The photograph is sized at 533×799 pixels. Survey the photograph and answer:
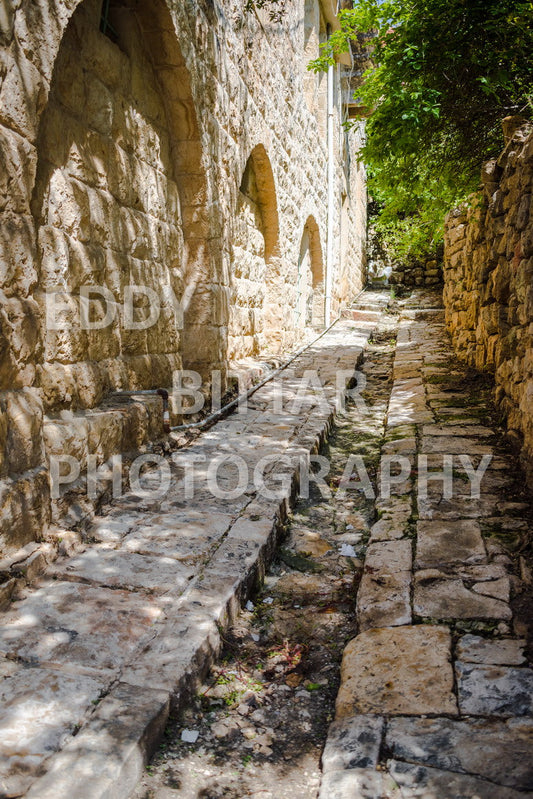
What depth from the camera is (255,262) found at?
665 centimetres

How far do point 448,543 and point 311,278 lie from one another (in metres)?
8.11

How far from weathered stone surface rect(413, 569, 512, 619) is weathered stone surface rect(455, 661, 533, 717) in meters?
0.28

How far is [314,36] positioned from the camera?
9.22 metres

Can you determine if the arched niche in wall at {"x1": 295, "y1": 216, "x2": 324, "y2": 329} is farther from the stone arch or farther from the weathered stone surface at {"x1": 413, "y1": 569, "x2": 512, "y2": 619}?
the weathered stone surface at {"x1": 413, "y1": 569, "x2": 512, "y2": 619}

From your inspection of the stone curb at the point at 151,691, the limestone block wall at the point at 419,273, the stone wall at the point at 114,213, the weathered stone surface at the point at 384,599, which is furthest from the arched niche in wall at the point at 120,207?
the limestone block wall at the point at 419,273

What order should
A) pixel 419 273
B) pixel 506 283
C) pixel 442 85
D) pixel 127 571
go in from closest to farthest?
pixel 127 571 → pixel 506 283 → pixel 442 85 → pixel 419 273

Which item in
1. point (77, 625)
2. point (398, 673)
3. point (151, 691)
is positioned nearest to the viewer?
point (151, 691)

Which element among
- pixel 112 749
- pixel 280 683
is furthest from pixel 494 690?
pixel 112 749

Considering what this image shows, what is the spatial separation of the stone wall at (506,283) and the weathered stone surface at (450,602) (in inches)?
37.9

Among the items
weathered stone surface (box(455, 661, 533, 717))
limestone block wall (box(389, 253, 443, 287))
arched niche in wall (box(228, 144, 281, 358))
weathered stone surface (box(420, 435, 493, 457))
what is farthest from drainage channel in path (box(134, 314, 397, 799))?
limestone block wall (box(389, 253, 443, 287))

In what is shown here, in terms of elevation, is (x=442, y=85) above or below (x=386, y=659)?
above

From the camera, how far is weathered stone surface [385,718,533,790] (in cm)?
140

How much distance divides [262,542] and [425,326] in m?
6.91

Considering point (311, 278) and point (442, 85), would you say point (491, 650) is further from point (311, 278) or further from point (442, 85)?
point (311, 278)
